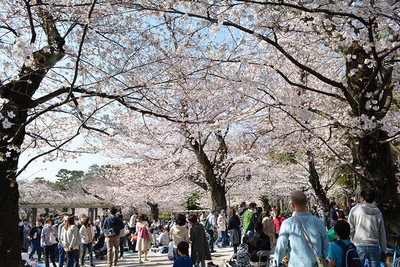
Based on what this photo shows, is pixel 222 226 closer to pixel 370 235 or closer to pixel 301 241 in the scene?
pixel 370 235

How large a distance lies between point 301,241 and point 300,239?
0.06 feet

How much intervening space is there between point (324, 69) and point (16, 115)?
900cm

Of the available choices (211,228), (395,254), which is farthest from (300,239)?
(211,228)

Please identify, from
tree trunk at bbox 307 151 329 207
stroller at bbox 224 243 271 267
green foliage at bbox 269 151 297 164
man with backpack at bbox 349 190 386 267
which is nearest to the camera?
man with backpack at bbox 349 190 386 267

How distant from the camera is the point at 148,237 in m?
12.0

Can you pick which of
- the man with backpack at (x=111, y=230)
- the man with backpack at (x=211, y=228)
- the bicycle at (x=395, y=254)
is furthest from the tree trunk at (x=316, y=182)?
the bicycle at (x=395, y=254)

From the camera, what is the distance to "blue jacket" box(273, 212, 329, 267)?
3459 millimetres

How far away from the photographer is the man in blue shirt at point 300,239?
11.4ft

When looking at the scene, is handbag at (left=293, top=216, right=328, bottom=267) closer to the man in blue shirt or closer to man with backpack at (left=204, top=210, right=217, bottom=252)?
the man in blue shirt

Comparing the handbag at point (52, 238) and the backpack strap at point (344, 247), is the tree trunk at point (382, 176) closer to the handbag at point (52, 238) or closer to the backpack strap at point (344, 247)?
the backpack strap at point (344, 247)

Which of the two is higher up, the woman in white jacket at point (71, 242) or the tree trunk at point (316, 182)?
the tree trunk at point (316, 182)

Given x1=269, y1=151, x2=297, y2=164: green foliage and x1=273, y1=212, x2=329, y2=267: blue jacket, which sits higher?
x1=269, y1=151, x2=297, y2=164: green foliage

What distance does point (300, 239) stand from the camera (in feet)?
11.5

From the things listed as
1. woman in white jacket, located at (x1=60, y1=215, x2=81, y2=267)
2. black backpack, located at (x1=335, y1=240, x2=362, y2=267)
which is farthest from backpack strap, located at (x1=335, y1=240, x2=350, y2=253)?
woman in white jacket, located at (x1=60, y1=215, x2=81, y2=267)
